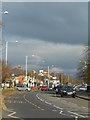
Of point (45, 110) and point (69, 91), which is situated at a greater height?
point (69, 91)

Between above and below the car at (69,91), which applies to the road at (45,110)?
below

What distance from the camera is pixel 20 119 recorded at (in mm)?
17188

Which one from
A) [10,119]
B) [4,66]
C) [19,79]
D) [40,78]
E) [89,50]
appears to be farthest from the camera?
[40,78]

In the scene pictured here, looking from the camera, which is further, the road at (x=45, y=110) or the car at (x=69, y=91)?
the car at (x=69, y=91)

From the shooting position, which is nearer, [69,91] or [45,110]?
[45,110]

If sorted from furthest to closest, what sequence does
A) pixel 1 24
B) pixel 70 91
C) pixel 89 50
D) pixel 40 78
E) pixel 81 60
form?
pixel 40 78
pixel 81 60
pixel 89 50
pixel 70 91
pixel 1 24

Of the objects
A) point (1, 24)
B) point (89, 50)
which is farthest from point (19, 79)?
point (1, 24)

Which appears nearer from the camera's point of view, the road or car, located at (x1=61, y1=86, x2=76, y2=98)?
the road

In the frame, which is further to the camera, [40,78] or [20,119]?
[40,78]

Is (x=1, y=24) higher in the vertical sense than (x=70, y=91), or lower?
higher

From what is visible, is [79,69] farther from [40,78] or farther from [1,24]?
[40,78]

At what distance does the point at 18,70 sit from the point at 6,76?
82.3 metres

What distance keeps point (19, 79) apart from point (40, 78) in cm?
2255

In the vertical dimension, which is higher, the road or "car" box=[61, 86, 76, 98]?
"car" box=[61, 86, 76, 98]
